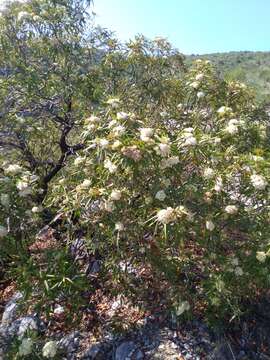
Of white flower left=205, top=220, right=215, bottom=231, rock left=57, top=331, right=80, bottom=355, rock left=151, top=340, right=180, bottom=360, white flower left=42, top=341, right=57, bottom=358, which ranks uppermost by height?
white flower left=205, top=220, right=215, bottom=231

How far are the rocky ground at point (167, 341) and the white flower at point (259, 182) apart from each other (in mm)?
1288

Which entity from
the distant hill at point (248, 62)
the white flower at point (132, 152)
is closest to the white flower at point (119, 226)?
the white flower at point (132, 152)

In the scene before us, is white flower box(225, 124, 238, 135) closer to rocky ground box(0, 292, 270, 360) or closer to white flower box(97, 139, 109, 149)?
white flower box(97, 139, 109, 149)

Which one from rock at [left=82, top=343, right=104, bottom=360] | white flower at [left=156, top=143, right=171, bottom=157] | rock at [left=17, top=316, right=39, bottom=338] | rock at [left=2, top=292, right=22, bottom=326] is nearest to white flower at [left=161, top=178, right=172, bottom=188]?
white flower at [left=156, top=143, right=171, bottom=157]

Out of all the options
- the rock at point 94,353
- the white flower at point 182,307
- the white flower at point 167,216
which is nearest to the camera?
the white flower at point 167,216

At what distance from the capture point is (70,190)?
11.6ft

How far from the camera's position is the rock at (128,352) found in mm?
3564

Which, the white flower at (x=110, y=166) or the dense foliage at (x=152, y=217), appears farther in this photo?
the dense foliage at (x=152, y=217)

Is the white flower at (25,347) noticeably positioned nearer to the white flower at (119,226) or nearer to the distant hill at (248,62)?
the white flower at (119,226)

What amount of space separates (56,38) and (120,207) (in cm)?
248

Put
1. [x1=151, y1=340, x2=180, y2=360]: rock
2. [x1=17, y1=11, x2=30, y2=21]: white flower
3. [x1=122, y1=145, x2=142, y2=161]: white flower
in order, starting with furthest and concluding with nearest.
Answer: [x1=17, y1=11, x2=30, y2=21]: white flower < [x1=151, y1=340, x2=180, y2=360]: rock < [x1=122, y1=145, x2=142, y2=161]: white flower

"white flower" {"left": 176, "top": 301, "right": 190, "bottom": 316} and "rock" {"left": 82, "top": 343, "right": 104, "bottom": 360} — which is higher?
"white flower" {"left": 176, "top": 301, "right": 190, "bottom": 316}

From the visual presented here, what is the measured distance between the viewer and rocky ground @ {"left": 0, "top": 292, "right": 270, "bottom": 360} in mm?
3514

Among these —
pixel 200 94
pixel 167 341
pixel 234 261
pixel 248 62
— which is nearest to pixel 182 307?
pixel 167 341
